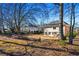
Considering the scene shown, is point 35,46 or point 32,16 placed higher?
point 32,16

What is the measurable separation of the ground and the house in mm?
60

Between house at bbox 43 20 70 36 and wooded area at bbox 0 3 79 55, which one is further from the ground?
wooded area at bbox 0 3 79 55

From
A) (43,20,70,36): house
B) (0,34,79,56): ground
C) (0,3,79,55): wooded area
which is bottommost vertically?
(0,34,79,56): ground

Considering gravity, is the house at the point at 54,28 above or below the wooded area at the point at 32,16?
below

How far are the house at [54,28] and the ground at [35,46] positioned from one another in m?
0.06

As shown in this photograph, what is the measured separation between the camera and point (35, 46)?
9.00ft

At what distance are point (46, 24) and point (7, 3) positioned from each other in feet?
1.51

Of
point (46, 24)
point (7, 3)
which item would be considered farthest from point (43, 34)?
point (7, 3)

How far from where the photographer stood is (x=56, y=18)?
8.98 ft

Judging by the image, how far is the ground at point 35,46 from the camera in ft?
8.93

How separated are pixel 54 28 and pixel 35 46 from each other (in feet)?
0.89

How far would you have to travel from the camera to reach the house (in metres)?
2.73

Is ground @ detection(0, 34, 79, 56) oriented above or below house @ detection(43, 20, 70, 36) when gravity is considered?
below

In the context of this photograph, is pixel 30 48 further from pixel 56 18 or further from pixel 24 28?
pixel 56 18
